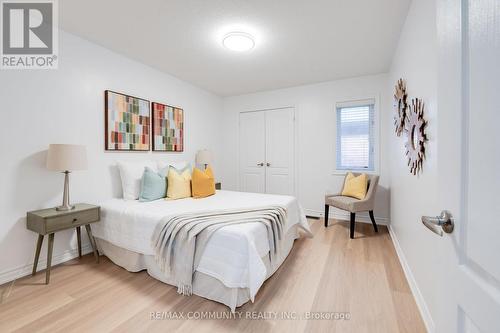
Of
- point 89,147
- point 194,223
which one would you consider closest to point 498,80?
point 194,223

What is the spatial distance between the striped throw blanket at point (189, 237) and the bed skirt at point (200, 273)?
0.09 metres

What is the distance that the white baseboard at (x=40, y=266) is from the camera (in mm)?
2002

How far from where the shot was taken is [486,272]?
0.51 m

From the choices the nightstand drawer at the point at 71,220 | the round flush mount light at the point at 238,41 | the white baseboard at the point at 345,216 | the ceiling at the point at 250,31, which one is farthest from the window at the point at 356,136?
the nightstand drawer at the point at 71,220

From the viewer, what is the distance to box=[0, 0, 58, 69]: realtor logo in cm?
202

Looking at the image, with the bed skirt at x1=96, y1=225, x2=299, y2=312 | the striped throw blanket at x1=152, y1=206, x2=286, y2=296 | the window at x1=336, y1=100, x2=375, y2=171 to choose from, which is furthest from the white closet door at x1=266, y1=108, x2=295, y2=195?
the striped throw blanket at x1=152, y1=206, x2=286, y2=296

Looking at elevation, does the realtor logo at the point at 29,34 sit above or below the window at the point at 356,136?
above

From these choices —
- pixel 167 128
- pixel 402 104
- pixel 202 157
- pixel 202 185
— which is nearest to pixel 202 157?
pixel 202 157

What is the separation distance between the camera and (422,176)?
1624 millimetres

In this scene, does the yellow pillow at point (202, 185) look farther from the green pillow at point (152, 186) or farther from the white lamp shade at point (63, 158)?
the white lamp shade at point (63, 158)

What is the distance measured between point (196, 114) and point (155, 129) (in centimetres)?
105

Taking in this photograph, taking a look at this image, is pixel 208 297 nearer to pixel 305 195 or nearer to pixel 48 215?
pixel 48 215

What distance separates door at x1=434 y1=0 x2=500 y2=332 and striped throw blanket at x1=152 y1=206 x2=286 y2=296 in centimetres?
138

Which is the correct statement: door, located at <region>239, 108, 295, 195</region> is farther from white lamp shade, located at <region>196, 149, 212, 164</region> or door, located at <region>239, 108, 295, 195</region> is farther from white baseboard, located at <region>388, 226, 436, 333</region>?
white baseboard, located at <region>388, 226, 436, 333</region>
